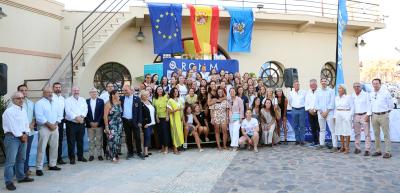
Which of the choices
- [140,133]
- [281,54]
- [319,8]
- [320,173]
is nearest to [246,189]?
[320,173]

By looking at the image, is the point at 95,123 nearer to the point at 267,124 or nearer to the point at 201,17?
the point at 267,124

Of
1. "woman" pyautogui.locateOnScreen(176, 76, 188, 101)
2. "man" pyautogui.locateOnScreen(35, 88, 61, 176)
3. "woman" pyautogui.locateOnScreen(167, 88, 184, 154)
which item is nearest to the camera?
"man" pyautogui.locateOnScreen(35, 88, 61, 176)

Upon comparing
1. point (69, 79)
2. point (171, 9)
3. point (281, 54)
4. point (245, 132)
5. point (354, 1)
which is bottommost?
point (245, 132)

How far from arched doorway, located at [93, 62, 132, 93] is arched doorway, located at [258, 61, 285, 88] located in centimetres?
617

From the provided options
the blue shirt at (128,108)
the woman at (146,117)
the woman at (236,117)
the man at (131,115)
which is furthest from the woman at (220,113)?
the blue shirt at (128,108)

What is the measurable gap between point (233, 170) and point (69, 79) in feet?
26.0

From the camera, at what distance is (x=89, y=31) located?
46.1 ft

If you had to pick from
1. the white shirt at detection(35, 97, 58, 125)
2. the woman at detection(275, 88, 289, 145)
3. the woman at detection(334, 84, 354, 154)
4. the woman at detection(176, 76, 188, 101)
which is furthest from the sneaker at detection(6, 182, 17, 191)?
the woman at detection(334, 84, 354, 154)

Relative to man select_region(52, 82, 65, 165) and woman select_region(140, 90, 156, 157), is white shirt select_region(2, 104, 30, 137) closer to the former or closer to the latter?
man select_region(52, 82, 65, 165)

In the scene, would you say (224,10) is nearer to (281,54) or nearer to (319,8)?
(281,54)

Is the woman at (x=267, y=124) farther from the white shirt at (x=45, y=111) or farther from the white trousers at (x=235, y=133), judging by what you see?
the white shirt at (x=45, y=111)

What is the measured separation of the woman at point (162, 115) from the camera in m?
8.73

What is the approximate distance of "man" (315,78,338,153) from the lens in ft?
29.0

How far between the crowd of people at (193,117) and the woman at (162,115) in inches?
1.0
